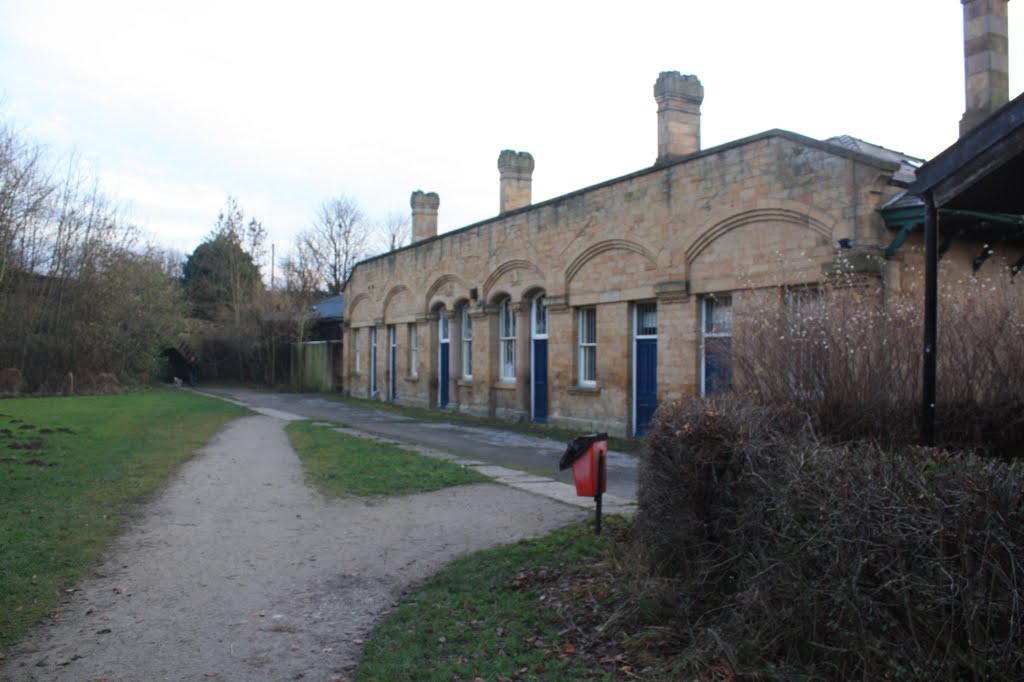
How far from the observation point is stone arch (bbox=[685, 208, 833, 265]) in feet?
41.1

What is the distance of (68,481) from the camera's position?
10766 mm

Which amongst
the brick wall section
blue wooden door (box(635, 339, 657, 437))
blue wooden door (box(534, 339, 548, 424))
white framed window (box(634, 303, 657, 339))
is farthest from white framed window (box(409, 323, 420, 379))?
blue wooden door (box(635, 339, 657, 437))

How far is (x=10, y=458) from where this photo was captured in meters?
12.5

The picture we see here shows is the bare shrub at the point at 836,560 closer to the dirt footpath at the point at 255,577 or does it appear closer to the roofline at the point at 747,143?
the dirt footpath at the point at 255,577

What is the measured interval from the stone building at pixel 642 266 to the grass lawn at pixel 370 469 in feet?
13.9

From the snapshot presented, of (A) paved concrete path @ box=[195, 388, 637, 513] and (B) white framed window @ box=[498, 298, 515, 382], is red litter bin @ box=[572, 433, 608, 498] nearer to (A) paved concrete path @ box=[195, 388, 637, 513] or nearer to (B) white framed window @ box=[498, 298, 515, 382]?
(A) paved concrete path @ box=[195, 388, 637, 513]

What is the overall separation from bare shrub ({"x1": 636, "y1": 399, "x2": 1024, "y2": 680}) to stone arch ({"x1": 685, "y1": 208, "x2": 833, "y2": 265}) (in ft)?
27.1

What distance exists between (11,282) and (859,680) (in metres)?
34.5

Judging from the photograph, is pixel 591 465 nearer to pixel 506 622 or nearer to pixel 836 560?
pixel 506 622

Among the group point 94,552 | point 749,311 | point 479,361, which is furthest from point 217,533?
point 479,361

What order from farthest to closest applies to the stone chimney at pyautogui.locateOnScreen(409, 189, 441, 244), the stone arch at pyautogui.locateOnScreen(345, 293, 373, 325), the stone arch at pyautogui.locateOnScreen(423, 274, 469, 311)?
the stone arch at pyautogui.locateOnScreen(345, 293, 373, 325) → the stone chimney at pyautogui.locateOnScreen(409, 189, 441, 244) → the stone arch at pyautogui.locateOnScreen(423, 274, 469, 311)

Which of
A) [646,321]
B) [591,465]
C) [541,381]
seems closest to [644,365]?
[646,321]

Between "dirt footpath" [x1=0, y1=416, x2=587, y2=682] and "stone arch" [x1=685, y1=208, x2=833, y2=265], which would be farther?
"stone arch" [x1=685, y1=208, x2=833, y2=265]

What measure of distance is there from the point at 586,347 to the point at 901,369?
12091 mm
